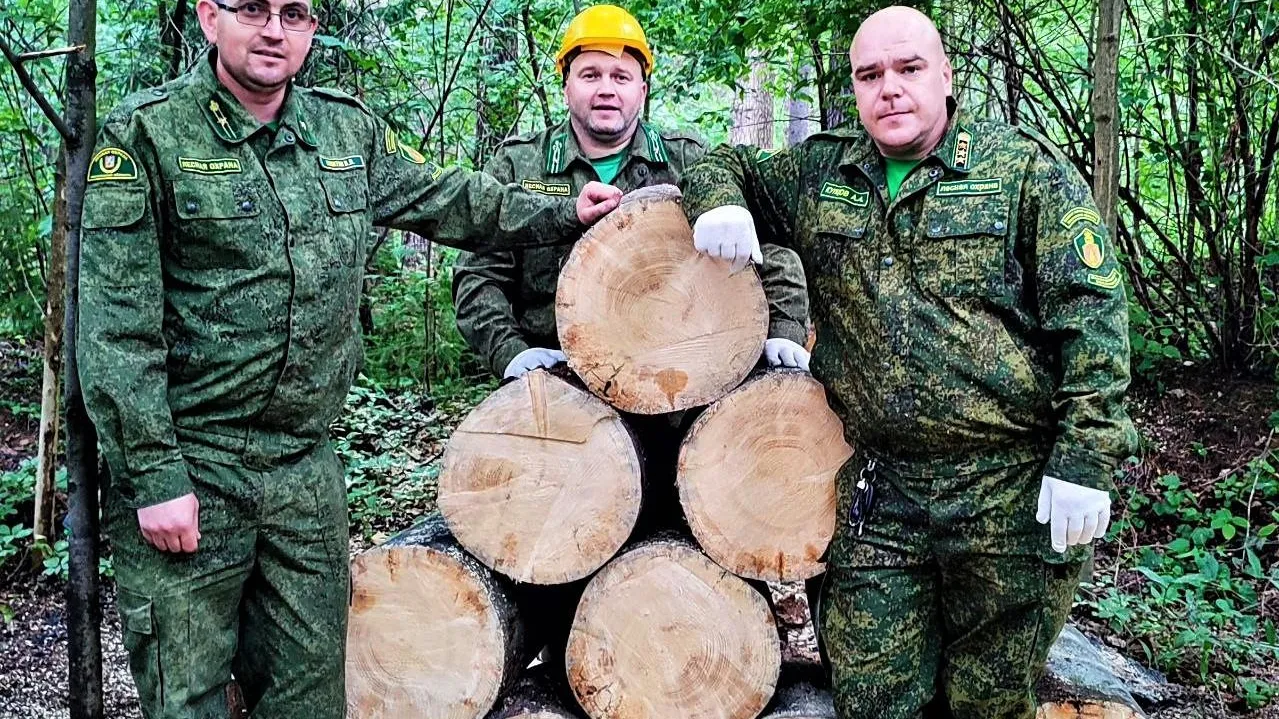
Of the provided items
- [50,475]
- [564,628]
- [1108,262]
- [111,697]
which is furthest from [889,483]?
[50,475]

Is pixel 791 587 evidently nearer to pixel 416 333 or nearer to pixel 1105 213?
pixel 1105 213

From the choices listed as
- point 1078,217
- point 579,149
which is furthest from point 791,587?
point 1078,217

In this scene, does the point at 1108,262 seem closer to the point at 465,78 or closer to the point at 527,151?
the point at 527,151

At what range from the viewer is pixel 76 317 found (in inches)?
93.7

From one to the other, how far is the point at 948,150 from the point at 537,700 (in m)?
1.82

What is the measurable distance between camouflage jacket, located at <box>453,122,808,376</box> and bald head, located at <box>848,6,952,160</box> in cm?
84

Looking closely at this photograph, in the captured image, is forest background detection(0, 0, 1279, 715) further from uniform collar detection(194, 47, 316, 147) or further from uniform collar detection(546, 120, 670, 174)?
uniform collar detection(194, 47, 316, 147)

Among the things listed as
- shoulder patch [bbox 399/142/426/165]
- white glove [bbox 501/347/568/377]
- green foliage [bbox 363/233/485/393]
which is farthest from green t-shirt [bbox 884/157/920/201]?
green foliage [bbox 363/233/485/393]

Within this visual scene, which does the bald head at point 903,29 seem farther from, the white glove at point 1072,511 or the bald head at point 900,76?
the white glove at point 1072,511

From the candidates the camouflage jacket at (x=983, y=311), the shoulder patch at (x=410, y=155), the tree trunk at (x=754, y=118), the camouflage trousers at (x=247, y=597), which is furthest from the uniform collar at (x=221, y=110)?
the tree trunk at (x=754, y=118)

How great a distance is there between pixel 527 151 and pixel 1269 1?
9.41ft

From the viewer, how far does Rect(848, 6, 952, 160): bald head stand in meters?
2.43

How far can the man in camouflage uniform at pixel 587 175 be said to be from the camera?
3.12 meters

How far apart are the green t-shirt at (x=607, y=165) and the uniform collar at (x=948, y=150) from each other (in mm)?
872
